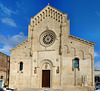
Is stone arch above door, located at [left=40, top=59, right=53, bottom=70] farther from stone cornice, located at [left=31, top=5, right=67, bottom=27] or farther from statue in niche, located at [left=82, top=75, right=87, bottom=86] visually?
stone cornice, located at [left=31, top=5, right=67, bottom=27]

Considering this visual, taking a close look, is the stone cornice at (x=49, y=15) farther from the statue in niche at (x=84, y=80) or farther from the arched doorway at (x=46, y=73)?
the statue in niche at (x=84, y=80)

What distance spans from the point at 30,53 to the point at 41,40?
12.4ft

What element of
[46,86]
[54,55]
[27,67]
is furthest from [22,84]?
[54,55]

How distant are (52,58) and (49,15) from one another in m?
9.69

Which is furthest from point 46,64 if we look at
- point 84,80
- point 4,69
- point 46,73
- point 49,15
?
point 4,69

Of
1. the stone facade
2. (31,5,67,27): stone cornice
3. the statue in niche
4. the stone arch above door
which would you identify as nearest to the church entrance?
the stone arch above door

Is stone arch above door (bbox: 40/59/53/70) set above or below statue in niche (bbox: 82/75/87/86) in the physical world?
above

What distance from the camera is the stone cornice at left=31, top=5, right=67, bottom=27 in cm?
2842

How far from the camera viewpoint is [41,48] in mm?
28734

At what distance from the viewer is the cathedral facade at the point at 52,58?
24859 mm

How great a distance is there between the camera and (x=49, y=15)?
29750 millimetres

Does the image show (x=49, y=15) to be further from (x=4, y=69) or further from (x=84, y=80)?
(x=4, y=69)

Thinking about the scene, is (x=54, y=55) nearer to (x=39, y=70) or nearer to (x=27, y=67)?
(x=39, y=70)

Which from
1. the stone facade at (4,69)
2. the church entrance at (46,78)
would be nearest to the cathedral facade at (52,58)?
the church entrance at (46,78)
